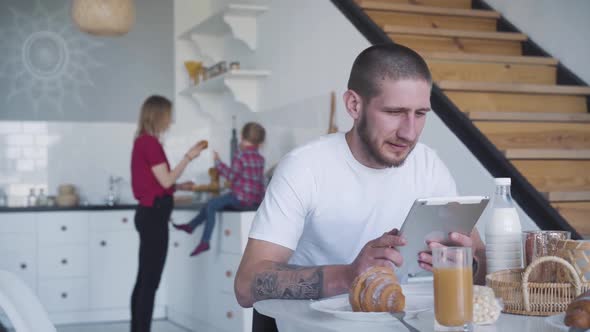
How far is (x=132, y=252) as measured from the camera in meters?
5.75

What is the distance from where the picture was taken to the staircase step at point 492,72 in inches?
155

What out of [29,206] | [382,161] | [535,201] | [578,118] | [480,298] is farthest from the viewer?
[29,206]

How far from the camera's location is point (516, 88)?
12.8 feet

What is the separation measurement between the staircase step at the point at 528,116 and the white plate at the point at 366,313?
5.91ft

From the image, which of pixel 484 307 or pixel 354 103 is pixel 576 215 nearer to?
pixel 354 103

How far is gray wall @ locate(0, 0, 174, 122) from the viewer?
600cm

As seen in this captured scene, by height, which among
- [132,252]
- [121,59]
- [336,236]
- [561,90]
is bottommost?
[132,252]

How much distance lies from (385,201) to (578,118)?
2.17 meters

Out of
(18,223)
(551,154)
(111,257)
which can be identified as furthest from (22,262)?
(551,154)

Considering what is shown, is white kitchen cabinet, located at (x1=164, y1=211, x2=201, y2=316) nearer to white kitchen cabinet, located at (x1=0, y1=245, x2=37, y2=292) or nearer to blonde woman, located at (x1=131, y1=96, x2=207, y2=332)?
blonde woman, located at (x1=131, y1=96, x2=207, y2=332)

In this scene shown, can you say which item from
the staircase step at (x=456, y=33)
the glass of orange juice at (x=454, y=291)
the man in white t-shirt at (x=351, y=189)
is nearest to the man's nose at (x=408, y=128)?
the man in white t-shirt at (x=351, y=189)

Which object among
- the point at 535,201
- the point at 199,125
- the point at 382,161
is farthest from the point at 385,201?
the point at 199,125

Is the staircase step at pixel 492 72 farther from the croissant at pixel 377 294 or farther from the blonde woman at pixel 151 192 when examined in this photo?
the croissant at pixel 377 294

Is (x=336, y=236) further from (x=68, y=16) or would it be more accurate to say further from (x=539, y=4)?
(x=68, y=16)
